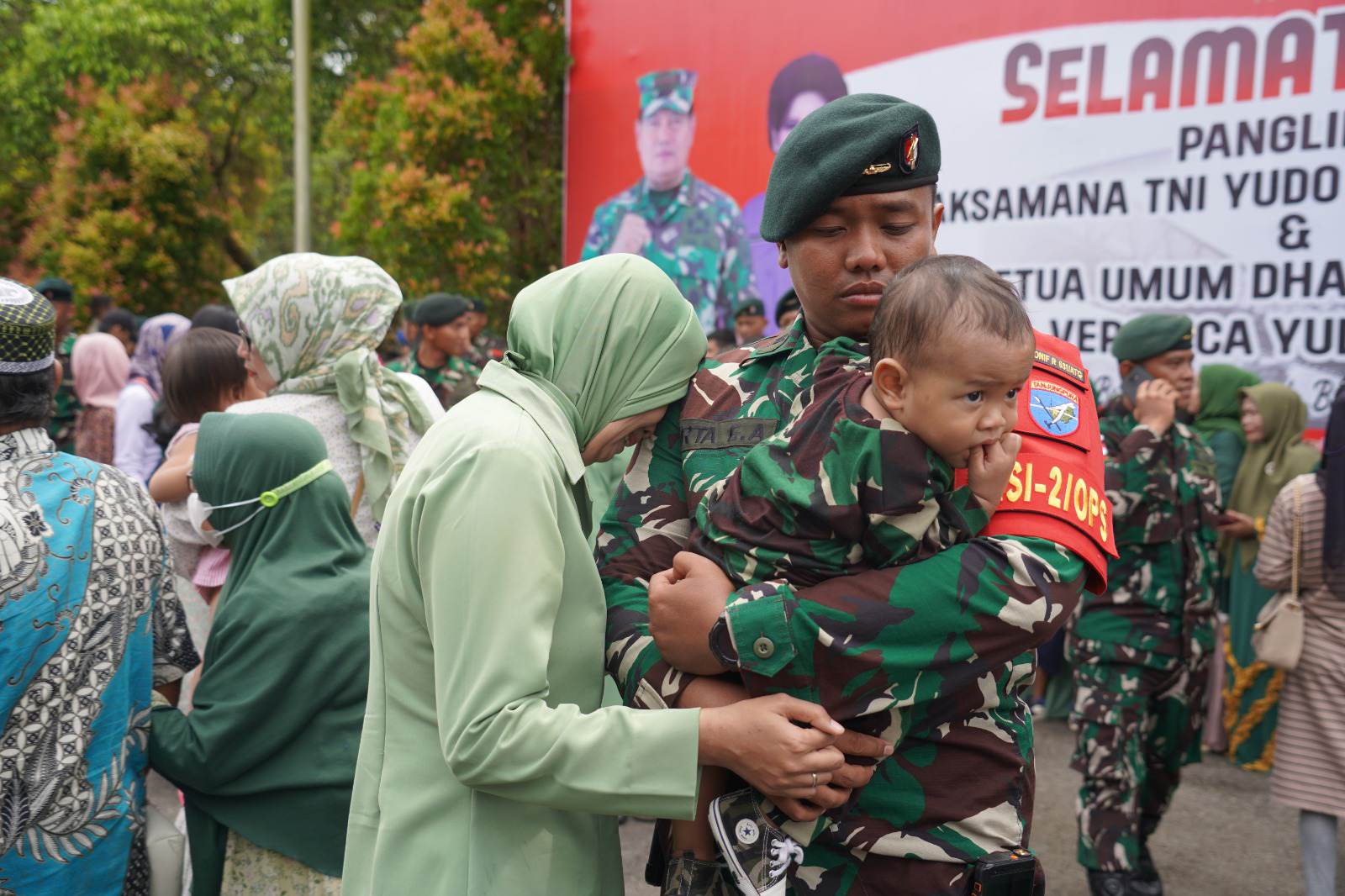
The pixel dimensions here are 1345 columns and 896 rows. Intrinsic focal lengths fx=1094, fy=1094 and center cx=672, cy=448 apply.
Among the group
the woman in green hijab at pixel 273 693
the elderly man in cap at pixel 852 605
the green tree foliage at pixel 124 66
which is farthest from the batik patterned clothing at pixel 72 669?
the green tree foliage at pixel 124 66

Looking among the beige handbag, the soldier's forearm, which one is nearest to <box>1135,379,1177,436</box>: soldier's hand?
the beige handbag

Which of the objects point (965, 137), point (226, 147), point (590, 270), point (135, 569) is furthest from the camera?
point (226, 147)

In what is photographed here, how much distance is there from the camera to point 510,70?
371 inches

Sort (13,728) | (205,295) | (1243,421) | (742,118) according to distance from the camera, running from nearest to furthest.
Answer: (13,728), (1243,421), (742,118), (205,295)

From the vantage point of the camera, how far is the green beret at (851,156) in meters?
1.78

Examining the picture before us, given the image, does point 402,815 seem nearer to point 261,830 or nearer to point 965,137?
point 261,830

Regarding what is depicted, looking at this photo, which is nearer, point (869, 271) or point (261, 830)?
point (869, 271)

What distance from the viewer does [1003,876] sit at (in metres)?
1.63

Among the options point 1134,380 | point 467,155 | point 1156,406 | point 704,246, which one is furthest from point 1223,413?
point 467,155

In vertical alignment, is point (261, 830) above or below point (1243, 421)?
below

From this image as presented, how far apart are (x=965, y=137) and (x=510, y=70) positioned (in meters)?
4.30

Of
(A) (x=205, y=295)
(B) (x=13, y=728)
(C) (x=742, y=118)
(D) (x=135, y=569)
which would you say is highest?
(C) (x=742, y=118)

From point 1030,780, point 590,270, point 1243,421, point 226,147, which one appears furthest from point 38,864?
point 226,147

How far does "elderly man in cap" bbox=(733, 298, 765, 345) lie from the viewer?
7.63 metres
